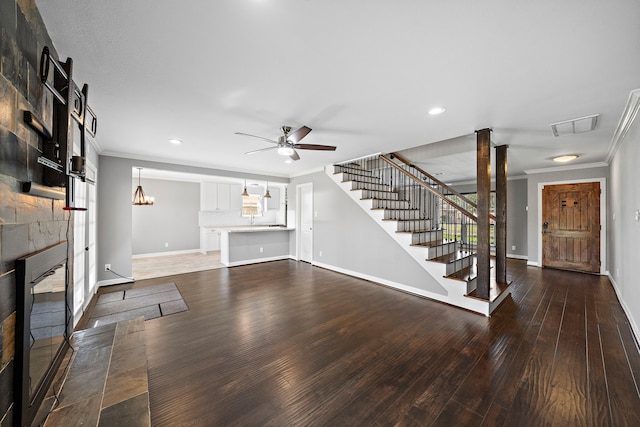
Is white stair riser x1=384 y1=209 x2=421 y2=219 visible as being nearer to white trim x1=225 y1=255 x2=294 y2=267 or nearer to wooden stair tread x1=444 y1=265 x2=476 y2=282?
wooden stair tread x1=444 y1=265 x2=476 y2=282

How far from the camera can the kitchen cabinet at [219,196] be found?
25.1 ft

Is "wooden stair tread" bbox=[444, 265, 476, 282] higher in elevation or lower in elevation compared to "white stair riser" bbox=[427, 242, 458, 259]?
lower

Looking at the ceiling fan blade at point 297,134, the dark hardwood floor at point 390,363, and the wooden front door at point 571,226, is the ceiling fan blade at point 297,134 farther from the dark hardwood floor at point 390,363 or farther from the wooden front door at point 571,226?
the wooden front door at point 571,226

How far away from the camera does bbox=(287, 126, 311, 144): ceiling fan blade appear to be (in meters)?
2.63

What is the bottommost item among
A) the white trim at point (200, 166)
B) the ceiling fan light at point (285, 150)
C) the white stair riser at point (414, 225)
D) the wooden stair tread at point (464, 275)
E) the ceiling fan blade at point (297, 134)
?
the wooden stair tread at point (464, 275)

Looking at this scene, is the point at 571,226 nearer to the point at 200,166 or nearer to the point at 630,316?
the point at 630,316

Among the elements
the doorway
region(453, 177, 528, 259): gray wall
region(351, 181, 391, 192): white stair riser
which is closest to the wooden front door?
region(453, 177, 528, 259): gray wall

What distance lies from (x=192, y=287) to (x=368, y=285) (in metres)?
3.18

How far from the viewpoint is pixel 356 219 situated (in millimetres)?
4965

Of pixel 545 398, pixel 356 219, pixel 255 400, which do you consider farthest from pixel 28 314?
pixel 356 219

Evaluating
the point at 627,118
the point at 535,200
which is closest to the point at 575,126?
the point at 627,118

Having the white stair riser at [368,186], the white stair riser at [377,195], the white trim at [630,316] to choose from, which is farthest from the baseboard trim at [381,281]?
the white trim at [630,316]

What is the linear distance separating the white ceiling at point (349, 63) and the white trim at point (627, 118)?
63mm

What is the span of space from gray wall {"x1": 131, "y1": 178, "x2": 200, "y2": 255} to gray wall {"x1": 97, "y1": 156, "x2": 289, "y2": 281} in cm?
288
